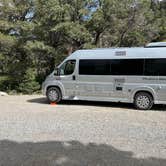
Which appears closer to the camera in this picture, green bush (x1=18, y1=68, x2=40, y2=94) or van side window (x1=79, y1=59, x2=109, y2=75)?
van side window (x1=79, y1=59, x2=109, y2=75)

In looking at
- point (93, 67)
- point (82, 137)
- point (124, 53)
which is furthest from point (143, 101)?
point (82, 137)

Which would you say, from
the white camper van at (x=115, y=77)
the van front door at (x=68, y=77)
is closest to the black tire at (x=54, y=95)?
the white camper van at (x=115, y=77)

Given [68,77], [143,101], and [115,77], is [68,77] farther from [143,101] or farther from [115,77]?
[143,101]

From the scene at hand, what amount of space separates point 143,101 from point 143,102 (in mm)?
39

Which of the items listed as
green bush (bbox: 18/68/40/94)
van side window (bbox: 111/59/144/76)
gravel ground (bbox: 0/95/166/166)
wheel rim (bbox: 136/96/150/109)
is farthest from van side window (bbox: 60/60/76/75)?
green bush (bbox: 18/68/40/94)

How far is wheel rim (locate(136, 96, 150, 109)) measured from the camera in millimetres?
13414

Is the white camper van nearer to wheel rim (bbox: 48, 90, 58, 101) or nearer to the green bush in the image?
wheel rim (bbox: 48, 90, 58, 101)

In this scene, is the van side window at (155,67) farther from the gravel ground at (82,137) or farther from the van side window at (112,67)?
the gravel ground at (82,137)

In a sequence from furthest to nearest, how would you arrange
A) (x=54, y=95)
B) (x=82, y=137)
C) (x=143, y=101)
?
(x=54, y=95)
(x=143, y=101)
(x=82, y=137)

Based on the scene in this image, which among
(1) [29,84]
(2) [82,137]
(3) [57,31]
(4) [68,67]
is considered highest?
(3) [57,31]

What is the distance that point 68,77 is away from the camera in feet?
48.5

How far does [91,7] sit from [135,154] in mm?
15508

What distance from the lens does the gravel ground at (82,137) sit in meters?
6.58

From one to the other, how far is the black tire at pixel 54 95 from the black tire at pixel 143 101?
11.4ft
